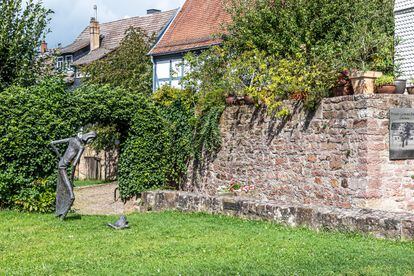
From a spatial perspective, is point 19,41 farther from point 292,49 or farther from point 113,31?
point 113,31

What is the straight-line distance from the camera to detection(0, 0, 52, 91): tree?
59.2 ft

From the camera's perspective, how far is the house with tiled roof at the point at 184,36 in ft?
84.2

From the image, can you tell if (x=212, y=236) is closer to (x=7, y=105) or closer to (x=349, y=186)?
(x=349, y=186)

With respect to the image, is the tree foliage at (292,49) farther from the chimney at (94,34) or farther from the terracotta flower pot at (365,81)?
the chimney at (94,34)

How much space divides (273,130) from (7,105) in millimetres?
6100

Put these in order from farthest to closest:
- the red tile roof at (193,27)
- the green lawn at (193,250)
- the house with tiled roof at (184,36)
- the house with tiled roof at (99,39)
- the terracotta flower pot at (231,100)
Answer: the house with tiled roof at (99,39) → the house with tiled roof at (184,36) → the red tile roof at (193,27) → the terracotta flower pot at (231,100) → the green lawn at (193,250)

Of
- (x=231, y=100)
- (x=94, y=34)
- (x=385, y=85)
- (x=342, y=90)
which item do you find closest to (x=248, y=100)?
(x=231, y=100)

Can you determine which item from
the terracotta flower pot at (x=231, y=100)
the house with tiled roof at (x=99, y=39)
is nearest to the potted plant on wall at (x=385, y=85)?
the terracotta flower pot at (x=231, y=100)

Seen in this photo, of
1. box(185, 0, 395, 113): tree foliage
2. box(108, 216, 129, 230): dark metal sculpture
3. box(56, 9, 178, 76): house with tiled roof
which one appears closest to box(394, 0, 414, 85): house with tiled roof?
box(185, 0, 395, 113): tree foliage

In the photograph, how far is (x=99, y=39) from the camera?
39.1 meters

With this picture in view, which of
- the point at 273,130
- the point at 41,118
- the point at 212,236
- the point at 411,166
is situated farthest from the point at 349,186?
the point at 41,118

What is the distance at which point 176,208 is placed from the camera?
14.4 metres

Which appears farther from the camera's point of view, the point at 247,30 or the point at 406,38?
the point at 247,30

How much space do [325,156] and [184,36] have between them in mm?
14853
